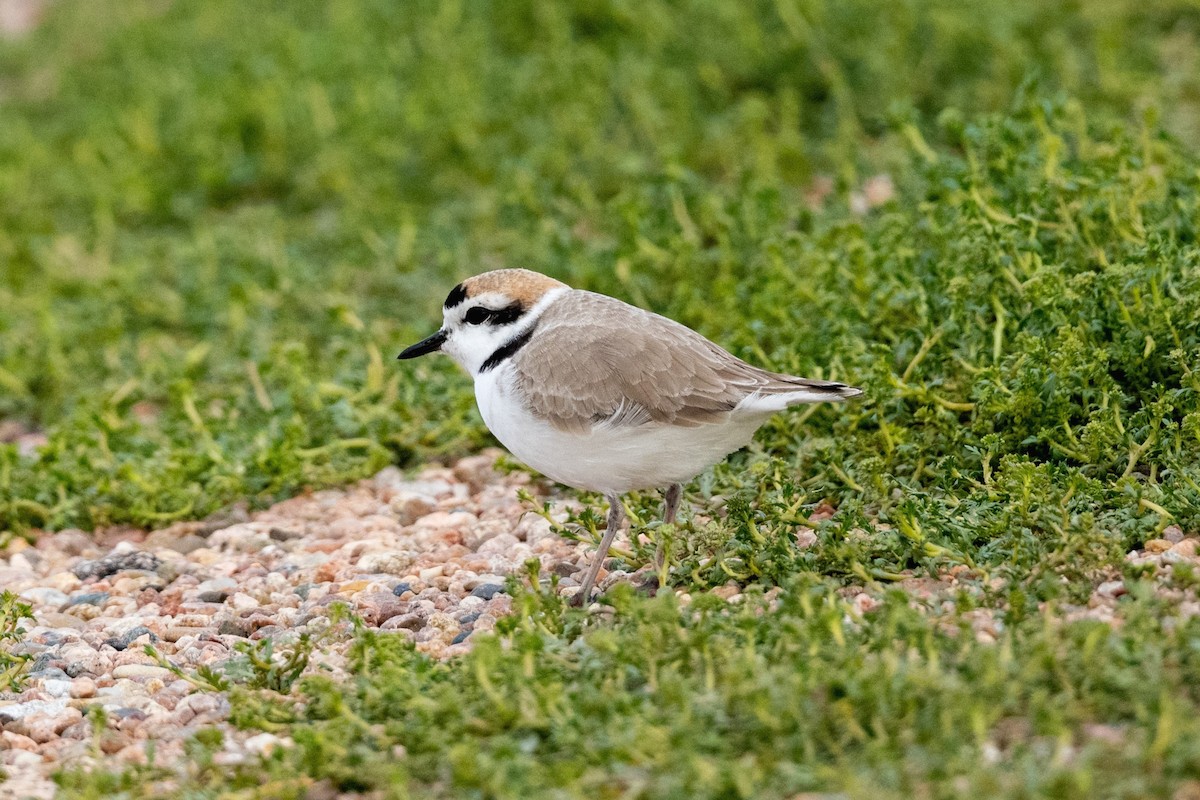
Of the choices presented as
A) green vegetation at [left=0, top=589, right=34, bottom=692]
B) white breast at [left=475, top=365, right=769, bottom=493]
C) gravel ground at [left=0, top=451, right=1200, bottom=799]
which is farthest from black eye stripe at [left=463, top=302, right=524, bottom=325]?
green vegetation at [left=0, top=589, right=34, bottom=692]

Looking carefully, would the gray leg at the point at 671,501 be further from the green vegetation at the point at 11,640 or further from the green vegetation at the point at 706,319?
the green vegetation at the point at 11,640

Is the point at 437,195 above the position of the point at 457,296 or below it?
above

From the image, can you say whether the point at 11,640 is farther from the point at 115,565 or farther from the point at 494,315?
the point at 494,315

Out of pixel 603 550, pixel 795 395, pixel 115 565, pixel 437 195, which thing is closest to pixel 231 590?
pixel 115 565

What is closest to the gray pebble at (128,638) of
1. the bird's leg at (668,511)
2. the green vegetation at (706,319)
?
the green vegetation at (706,319)

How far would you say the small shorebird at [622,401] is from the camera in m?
5.04

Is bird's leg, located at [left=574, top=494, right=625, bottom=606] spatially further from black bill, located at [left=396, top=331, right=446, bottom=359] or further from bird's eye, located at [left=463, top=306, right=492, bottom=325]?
black bill, located at [left=396, top=331, right=446, bottom=359]

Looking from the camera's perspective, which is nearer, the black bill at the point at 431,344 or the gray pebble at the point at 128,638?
the gray pebble at the point at 128,638

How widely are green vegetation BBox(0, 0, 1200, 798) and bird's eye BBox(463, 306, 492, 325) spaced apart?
0.98m

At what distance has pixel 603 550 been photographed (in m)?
5.14

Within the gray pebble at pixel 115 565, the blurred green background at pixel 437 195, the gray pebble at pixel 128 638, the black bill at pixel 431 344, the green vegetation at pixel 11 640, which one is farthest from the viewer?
the blurred green background at pixel 437 195

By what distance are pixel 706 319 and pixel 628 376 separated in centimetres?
196

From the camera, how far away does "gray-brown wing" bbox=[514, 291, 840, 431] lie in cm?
505

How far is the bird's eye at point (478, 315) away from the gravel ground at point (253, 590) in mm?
775
